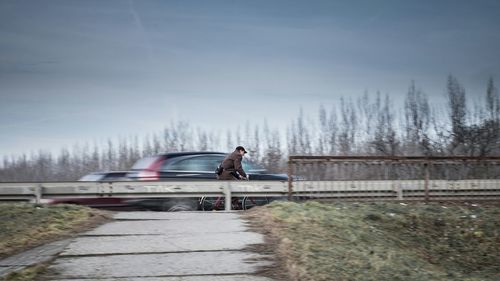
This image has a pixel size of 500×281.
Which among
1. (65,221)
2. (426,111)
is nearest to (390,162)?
(65,221)

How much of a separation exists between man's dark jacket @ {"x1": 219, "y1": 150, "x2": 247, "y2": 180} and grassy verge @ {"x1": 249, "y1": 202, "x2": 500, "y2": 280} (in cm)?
136

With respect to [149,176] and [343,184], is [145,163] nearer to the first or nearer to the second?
[149,176]

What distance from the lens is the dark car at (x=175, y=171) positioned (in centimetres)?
1067

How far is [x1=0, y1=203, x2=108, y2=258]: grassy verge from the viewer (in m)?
7.15

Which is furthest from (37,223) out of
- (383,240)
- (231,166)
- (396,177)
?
(396,177)

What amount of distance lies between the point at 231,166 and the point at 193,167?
2.95 ft

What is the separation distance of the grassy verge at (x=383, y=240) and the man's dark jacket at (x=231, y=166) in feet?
4.46

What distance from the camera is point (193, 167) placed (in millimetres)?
11109

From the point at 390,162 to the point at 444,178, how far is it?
58.1 inches

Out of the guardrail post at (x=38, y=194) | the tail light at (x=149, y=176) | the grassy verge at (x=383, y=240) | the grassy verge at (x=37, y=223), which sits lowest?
the grassy verge at (x=383, y=240)

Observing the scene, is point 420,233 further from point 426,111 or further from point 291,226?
point 426,111

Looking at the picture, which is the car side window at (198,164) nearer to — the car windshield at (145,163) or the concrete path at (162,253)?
the car windshield at (145,163)

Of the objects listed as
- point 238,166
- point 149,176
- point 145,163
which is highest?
point 145,163

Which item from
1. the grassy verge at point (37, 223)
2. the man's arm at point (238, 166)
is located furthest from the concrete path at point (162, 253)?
the man's arm at point (238, 166)
